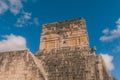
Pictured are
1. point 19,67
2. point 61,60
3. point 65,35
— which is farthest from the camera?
point 65,35

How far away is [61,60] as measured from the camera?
11734mm

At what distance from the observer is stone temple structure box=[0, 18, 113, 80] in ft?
34.7

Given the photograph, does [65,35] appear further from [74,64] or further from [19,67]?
[19,67]

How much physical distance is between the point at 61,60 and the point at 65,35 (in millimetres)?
2468

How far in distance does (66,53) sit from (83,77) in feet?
7.99

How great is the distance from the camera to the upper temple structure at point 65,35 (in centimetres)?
1294

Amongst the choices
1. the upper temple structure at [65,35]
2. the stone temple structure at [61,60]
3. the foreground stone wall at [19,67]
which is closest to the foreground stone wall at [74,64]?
the stone temple structure at [61,60]

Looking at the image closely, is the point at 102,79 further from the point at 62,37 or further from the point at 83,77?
the point at 62,37

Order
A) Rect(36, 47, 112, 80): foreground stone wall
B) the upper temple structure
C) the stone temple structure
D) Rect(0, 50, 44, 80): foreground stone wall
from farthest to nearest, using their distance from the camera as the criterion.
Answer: the upper temple structure < Rect(0, 50, 44, 80): foreground stone wall < the stone temple structure < Rect(36, 47, 112, 80): foreground stone wall

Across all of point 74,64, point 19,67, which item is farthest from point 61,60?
point 19,67

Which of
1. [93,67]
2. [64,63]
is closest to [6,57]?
[64,63]

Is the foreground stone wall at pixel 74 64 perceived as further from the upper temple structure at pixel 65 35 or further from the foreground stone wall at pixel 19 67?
the foreground stone wall at pixel 19 67

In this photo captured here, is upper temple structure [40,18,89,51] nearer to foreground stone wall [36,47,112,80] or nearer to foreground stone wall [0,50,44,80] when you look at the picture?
foreground stone wall [36,47,112,80]

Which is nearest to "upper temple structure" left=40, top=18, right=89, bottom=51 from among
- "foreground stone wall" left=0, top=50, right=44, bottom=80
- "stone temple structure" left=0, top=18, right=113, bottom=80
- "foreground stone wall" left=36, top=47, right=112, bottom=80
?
"stone temple structure" left=0, top=18, right=113, bottom=80
